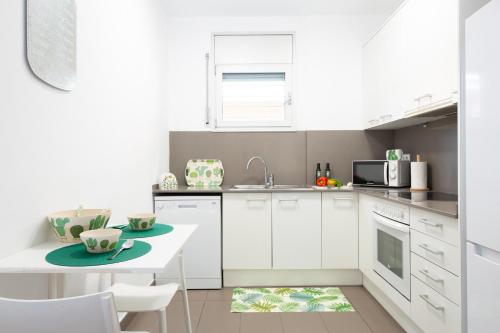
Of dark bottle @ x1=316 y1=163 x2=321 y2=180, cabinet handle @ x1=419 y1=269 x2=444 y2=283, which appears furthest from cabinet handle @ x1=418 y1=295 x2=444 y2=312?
dark bottle @ x1=316 y1=163 x2=321 y2=180

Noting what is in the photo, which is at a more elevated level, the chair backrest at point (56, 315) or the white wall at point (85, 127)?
the white wall at point (85, 127)

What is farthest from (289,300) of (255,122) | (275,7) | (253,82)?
(275,7)

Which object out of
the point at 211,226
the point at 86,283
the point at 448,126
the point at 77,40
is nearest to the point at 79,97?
the point at 77,40

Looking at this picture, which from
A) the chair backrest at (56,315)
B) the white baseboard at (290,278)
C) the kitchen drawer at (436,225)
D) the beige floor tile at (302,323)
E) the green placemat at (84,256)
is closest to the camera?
the chair backrest at (56,315)

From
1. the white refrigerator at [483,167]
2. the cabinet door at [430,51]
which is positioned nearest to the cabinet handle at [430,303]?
the white refrigerator at [483,167]

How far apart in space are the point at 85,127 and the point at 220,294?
1.84m

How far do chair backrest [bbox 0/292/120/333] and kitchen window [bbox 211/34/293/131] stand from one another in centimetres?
289

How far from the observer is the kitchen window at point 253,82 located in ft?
11.5

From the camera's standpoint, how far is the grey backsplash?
3502mm

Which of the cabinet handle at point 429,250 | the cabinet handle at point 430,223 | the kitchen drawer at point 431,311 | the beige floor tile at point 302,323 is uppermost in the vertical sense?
the cabinet handle at point 430,223

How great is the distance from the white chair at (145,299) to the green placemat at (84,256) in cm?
33

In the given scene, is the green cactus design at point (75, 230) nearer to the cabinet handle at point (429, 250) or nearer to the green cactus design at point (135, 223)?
the green cactus design at point (135, 223)

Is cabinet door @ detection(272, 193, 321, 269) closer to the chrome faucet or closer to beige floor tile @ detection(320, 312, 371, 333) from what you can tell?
the chrome faucet

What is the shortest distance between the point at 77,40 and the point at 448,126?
8.52 ft
